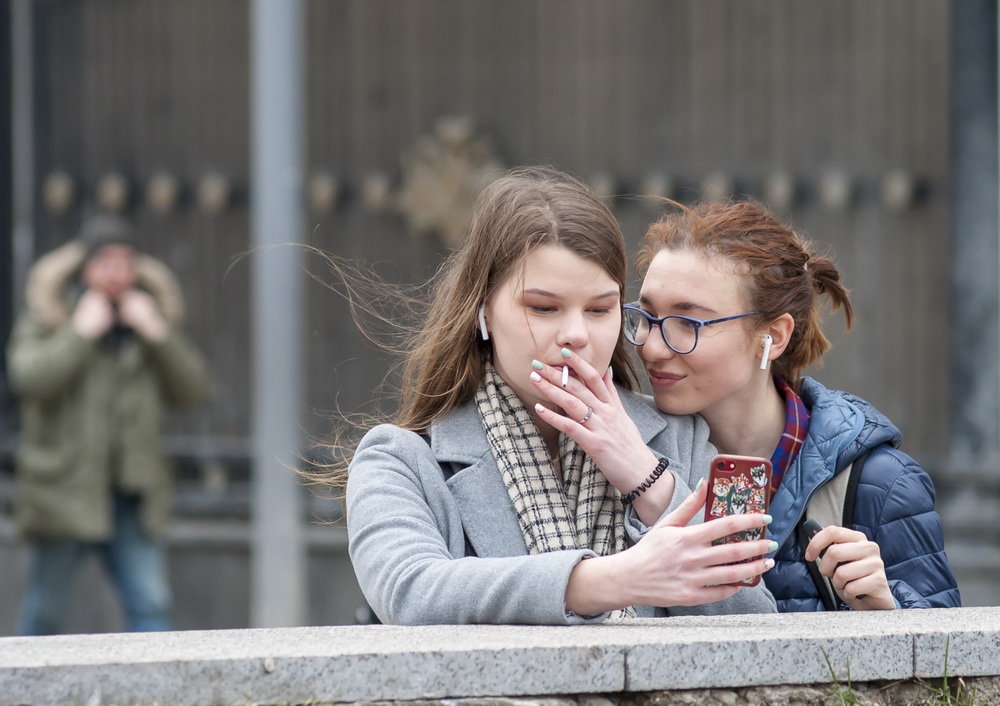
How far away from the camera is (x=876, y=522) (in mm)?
2826

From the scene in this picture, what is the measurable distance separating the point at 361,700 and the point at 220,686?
21 centimetres

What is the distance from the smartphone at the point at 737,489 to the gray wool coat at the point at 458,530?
20 centimetres

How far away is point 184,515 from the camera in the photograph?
772cm

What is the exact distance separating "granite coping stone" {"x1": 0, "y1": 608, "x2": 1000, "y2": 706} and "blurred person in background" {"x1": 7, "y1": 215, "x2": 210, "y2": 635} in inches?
151

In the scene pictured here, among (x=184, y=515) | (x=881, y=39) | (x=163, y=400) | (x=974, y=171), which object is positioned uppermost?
(x=881, y=39)

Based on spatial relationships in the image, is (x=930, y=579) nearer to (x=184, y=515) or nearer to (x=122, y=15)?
(x=184, y=515)

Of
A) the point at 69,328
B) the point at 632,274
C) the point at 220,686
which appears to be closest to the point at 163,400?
the point at 69,328

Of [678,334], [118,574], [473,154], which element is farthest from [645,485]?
[473,154]

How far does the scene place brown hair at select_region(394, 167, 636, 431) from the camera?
2662mm

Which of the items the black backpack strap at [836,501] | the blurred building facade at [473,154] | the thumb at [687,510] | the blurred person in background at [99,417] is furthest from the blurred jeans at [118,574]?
the thumb at [687,510]

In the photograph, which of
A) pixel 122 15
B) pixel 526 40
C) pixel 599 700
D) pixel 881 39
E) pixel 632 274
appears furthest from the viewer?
pixel 122 15

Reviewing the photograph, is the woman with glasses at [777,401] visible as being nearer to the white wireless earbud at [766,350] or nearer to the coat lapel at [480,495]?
the white wireless earbud at [766,350]

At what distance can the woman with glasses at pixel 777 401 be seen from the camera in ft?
9.25

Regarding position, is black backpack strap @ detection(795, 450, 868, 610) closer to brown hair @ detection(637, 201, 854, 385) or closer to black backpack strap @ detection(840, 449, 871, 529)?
black backpack strap @ detection(840, 449, 871, 529)
